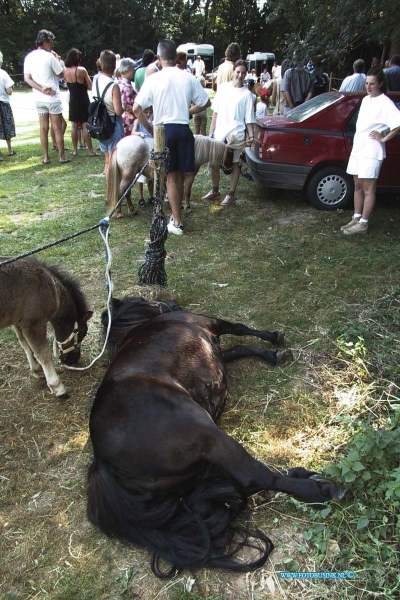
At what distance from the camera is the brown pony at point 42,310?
2.89 meters

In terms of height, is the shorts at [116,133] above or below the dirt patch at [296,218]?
above

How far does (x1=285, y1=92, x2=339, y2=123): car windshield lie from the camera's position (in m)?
6.60

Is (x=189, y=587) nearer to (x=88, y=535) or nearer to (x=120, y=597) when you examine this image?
(x=120, y=597)

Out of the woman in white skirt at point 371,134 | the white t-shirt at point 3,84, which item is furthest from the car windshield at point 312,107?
the white t-shirt at point 3,84

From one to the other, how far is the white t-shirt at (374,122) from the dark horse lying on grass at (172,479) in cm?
441

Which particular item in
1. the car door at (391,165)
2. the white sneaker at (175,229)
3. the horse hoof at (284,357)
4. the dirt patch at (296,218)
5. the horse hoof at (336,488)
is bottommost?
the horse hoof at (336,488)

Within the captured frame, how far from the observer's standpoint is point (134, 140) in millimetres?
6266

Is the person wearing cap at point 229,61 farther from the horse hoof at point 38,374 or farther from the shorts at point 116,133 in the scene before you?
the horse hoof at point 38,374

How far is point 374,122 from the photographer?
5.31m

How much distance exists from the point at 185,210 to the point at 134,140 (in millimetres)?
1360

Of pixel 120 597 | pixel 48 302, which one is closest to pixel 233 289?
pixel 48 302

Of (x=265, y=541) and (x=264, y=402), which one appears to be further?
(x=264, y=402)

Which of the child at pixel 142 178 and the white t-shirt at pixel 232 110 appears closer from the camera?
the white t-shirt at pixel 232 110

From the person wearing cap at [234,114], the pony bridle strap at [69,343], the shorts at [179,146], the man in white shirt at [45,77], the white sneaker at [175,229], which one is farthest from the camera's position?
the man in white shirt at [45,77]
